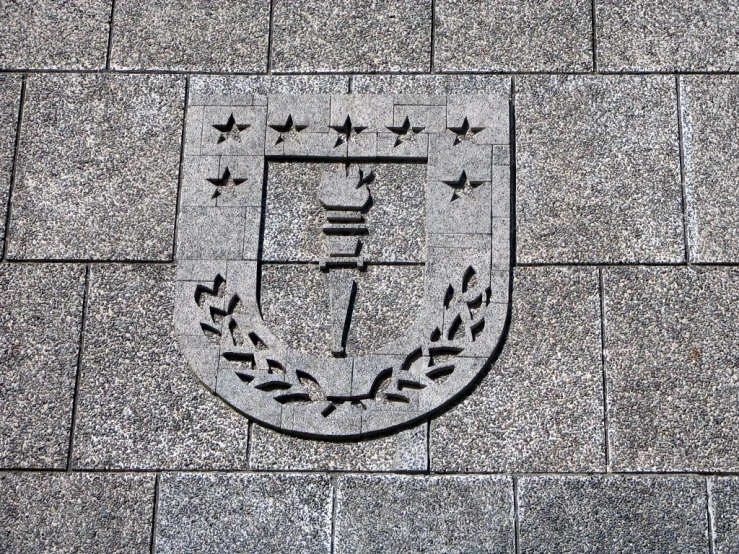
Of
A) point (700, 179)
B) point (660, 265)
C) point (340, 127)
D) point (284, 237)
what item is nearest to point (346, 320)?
point (284, 237)

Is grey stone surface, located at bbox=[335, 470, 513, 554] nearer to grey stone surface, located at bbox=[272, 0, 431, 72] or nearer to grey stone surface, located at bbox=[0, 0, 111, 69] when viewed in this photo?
grey stone surface, located at bbox=[272, 0, 431, 72]

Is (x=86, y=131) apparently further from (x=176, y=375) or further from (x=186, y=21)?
(x=176, y=375)

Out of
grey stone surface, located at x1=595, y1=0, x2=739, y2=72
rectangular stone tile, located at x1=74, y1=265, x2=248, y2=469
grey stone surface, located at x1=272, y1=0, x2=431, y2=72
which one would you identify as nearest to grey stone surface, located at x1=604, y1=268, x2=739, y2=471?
grey stone surface, located at x1=595, y1=0, x2=739, y2=72

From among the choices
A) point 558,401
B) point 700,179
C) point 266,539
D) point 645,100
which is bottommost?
point 266,539

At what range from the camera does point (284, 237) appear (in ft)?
19.4

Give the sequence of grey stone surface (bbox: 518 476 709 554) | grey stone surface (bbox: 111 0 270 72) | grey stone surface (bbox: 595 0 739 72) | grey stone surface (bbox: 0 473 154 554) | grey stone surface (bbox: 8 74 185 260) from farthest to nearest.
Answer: grey stone surface (bbox: 111 0 270 72), grey stone surface (bbox: 595 0 739 72), grey stone surface (bbox: 8 74 185 260), grey stone surface (bbox: 0 473 154 554), grey stone surface (bbox: 518 476 709 554)

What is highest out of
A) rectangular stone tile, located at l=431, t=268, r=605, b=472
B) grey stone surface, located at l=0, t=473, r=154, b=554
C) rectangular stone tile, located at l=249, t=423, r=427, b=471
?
rectangular stone tile, located at l=431, t=268, r=605, b=472

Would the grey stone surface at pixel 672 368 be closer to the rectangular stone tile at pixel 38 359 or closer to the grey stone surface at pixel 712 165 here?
the grey stone surface at pixel 712 165

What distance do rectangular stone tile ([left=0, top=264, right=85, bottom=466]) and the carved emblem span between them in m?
0.61

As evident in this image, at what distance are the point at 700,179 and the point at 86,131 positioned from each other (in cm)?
342

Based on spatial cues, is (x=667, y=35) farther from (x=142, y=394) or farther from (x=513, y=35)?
(x=142, y=394)

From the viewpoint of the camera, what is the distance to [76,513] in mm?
5539

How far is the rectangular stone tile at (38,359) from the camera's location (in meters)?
5.65

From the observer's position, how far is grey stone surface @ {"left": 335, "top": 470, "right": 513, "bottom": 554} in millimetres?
5398
